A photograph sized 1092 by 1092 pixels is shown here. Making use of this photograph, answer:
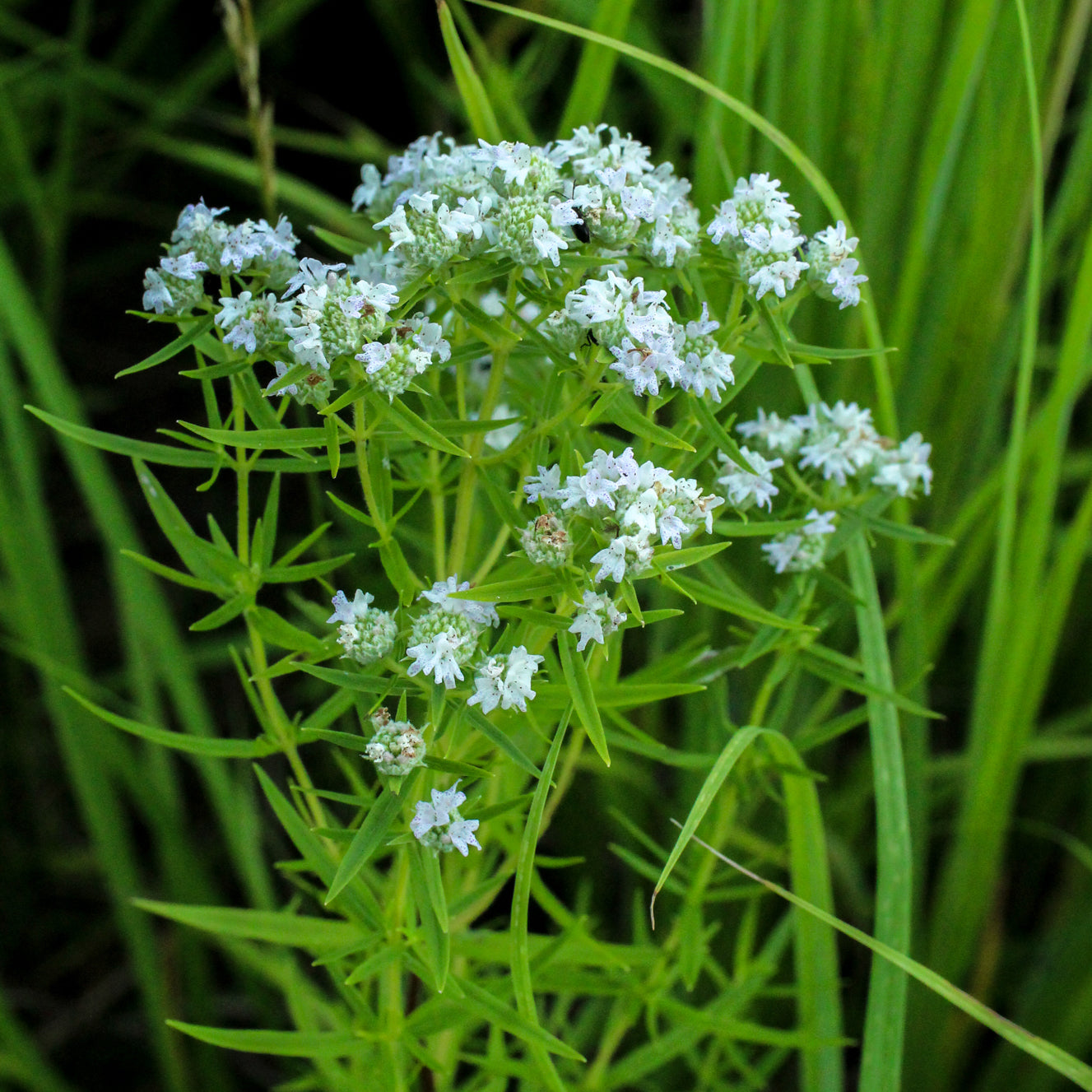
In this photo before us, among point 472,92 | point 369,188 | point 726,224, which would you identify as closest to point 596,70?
point 472,92

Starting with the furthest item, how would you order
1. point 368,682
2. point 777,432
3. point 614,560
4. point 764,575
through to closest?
point 764,575 → point 777,432 → point 368,682 → point 614,560

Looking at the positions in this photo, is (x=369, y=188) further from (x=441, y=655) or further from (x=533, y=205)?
(x=441, y=655)

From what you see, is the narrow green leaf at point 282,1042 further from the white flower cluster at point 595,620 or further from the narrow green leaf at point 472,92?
the narrow green leaf at point 472,92

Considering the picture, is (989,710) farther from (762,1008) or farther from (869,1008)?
(762,1008)

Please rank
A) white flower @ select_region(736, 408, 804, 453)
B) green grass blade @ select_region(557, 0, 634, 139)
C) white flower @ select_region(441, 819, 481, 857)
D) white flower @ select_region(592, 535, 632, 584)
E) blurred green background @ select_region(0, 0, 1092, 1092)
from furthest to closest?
blurred green background @ select_region(0, 0, 1092, 1092), green grass blade @ select_region(557, 0, 634, 139), white flower @ select_region(736, 408, 804, 453), white flower @ select_region(441, 819, 481, 857), white flower @ select_region(592, 535, 632, 584)

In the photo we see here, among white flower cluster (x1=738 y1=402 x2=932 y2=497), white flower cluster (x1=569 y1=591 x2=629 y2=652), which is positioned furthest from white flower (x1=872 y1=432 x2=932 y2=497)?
white flower cluster (x1=569 y1=591 x2=629 y2=652)

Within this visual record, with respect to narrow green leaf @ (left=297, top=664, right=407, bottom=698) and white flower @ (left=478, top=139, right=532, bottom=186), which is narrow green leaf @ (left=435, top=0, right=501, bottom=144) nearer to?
white flower @ (left=478, top=139, right=532, bottom=186)
